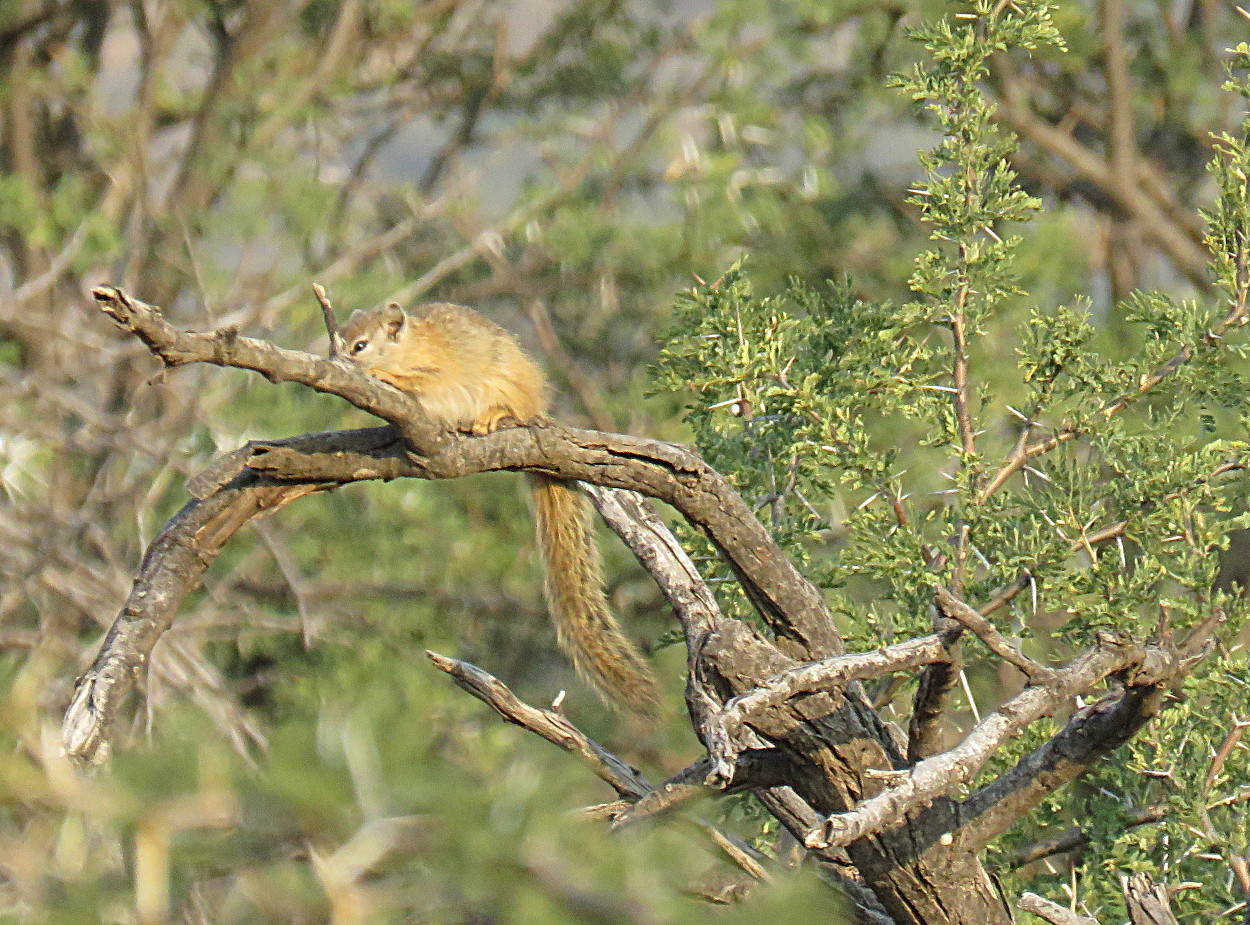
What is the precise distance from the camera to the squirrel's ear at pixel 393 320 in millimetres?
4227

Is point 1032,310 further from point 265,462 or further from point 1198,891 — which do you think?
point 265,462

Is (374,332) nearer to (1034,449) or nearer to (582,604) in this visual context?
(582,604)

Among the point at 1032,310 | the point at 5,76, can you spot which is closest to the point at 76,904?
the point at 1032,310

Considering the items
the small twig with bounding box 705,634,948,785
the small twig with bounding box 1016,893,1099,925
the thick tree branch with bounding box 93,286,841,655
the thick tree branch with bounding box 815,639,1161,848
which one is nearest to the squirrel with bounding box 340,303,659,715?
the thick tree branch with bounding box 93,286,841,655

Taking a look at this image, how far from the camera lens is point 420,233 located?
8.80 meters

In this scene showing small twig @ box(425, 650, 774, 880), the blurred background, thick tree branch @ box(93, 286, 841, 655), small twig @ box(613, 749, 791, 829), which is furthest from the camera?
the blurred background

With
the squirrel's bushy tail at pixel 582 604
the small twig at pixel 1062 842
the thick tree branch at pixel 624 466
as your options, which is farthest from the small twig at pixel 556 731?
the small twig at pixel 1062 842

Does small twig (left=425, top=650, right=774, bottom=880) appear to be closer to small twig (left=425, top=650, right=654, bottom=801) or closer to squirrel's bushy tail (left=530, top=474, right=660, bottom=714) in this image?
small twig (left=425, top=650, right=654, bottom=801)

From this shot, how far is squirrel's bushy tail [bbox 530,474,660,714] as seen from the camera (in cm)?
322

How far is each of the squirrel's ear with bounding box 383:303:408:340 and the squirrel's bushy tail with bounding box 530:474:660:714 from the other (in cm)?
91

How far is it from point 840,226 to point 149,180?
11.9ft

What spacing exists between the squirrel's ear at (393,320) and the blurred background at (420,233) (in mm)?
1651

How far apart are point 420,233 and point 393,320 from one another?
15.3 feet

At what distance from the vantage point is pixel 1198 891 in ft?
9.76
